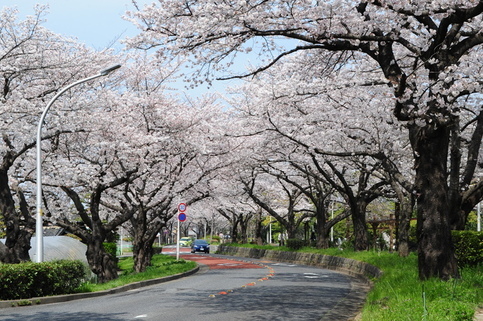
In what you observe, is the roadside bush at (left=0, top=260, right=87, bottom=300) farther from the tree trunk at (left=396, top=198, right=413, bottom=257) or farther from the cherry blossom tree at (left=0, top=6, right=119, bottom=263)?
the tree trunk at (left=396, top=198, right=413, bottom=257)

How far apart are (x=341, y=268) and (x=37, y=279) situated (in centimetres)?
1657

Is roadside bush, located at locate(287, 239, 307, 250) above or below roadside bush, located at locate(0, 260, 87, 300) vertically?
above

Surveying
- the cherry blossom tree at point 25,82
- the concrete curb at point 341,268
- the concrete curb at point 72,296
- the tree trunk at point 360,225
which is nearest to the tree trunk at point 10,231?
the cherry blossom tree at point 25,82

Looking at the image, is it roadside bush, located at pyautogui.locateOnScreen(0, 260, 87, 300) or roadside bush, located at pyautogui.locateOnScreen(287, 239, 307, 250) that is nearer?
roadside bush, located at pyautogui.locateOnScreen(0, 260, 87, 300)

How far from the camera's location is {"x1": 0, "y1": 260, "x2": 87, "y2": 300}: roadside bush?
45.5ft

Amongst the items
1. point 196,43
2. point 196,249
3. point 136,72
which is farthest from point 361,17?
point 196,249

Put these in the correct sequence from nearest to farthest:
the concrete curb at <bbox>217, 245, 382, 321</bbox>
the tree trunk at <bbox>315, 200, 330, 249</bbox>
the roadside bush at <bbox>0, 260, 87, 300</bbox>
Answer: the concrete curb at <bbox>217, 245, 382, 321</bbox> < the roadside bush at <bbox>0, 260, 87, 300</bbox> < the tree trunk at <bbox>315, 200, 330, 249</bbox>

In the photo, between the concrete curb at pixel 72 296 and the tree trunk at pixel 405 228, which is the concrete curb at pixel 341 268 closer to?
the tree trunk at pixel 405 228

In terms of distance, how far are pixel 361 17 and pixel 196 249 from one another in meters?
55.2

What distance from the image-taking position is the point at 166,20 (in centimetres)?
1152

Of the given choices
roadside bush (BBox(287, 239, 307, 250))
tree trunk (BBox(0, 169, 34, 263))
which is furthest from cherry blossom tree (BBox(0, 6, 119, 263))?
roadside bush (BBox(287, 239, 307, 250))

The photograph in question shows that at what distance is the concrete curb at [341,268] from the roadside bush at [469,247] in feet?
9.29

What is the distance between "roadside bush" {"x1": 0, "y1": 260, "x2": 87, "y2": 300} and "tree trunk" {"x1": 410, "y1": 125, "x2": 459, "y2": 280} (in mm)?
9267

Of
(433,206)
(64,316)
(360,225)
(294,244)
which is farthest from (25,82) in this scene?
(294,244)
